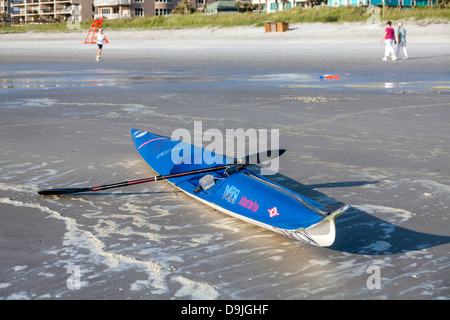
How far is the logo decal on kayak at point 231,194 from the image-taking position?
→ 4.62 metres

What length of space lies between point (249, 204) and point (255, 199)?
0.06 metres

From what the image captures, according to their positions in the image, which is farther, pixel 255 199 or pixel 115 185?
pixel 115 185

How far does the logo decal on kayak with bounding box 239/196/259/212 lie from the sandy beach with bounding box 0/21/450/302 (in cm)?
16

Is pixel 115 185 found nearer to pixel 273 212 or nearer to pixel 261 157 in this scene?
pixel 273 212

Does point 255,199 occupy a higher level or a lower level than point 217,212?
higher

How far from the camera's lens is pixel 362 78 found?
1647 centimetres

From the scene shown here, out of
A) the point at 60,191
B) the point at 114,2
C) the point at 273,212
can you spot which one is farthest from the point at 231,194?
the point at 114,2

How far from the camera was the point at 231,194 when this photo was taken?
4664 mm

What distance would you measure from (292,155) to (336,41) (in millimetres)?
32378

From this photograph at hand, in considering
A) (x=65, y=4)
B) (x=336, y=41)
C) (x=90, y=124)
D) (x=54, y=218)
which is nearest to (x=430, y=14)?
(x=336, y=41)

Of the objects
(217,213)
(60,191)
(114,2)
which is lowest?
(217,213)

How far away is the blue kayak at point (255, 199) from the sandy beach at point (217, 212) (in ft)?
0.38

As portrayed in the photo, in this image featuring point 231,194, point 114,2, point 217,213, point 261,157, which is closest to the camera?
point 231,194
